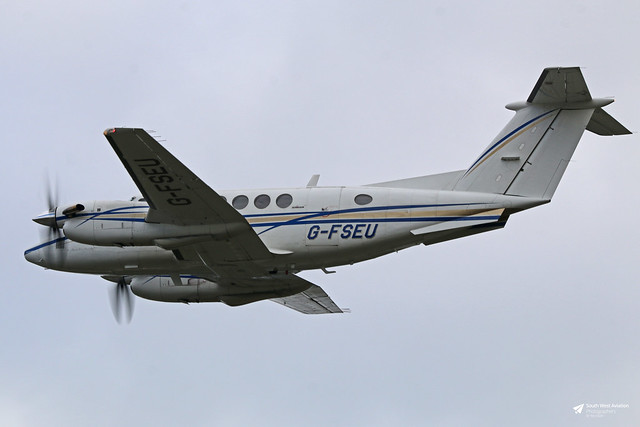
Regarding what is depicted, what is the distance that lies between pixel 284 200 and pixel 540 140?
7349mm

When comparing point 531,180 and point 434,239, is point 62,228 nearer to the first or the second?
point 434,239

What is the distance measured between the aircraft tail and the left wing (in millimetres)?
6179

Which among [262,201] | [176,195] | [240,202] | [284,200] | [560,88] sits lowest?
[176,195]

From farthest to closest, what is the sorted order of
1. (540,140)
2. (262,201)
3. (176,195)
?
(262,201), (540,140), (176,195)

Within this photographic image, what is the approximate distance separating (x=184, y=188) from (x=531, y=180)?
30.6 ft

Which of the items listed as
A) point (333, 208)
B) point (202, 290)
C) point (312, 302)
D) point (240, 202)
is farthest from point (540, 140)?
point (202, 290)

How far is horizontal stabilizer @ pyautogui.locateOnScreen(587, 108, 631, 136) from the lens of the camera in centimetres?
2814

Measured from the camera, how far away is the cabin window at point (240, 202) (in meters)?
29.7

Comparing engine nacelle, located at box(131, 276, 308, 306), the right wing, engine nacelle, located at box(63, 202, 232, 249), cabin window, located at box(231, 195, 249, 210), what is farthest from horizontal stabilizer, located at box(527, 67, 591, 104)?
the right wing

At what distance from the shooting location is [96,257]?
31.1 meters

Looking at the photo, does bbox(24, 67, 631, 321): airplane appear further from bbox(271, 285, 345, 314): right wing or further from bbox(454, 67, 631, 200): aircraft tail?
bbox(271, 285, 345, 314): right wing

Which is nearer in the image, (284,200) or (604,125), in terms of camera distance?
(604,125)

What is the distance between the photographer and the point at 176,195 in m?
27.4

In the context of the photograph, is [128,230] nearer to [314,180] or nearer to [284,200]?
[284,200]
